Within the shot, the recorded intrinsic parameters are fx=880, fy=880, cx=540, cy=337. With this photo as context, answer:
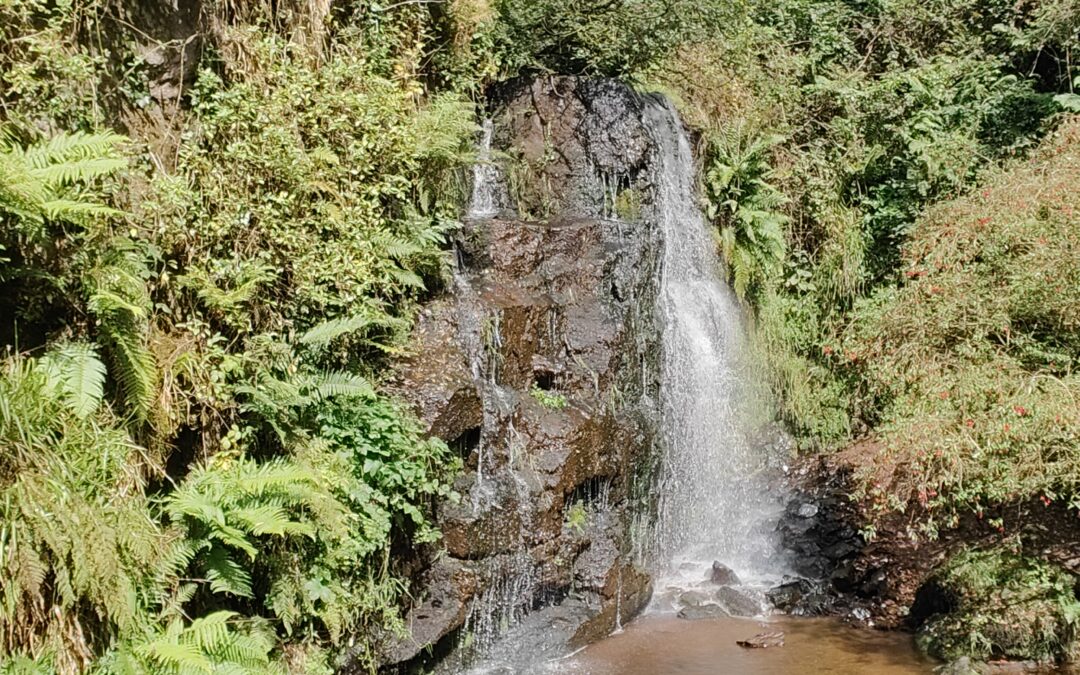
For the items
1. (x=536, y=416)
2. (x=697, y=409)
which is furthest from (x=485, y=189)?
(x=697, y=409)

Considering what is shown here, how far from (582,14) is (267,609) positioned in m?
8.18

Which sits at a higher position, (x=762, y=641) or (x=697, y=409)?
(x=697, y=409)

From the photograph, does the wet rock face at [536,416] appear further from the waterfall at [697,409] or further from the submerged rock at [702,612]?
the waterfall at [697,409]

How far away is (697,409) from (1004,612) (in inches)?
142

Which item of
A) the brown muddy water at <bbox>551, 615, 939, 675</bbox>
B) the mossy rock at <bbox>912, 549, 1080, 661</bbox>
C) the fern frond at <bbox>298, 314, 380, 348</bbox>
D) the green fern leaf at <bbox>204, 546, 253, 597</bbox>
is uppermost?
the fern frond at <bbox>298, 314, 380, 348</bbox>

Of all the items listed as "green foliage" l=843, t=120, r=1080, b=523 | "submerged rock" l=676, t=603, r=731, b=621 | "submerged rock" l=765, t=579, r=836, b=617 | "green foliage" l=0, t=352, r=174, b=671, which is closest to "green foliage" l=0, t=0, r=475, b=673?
"green foliage" l=0, t=352, r=174, b=671

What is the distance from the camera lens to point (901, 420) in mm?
8250

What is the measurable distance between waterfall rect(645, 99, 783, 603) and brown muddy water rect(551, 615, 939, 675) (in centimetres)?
82

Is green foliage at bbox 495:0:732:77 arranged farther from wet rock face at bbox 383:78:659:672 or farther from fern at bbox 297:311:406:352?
fern at bbox 297:311:406:352

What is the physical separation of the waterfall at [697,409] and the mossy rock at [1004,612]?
1.86m

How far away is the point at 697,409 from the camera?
9.72 metres

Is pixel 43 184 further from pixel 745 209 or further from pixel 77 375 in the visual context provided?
pixel 745 209

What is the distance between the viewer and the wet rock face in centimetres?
705

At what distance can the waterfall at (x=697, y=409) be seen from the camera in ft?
30.0
